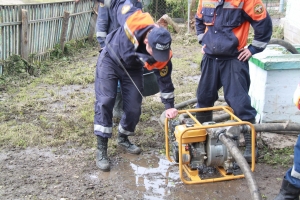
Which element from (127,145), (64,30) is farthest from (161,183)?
(64,30)

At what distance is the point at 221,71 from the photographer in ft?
14.8

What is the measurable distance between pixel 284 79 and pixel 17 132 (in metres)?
3.63

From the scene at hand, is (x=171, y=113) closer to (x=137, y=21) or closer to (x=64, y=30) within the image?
(x=137, y=21)

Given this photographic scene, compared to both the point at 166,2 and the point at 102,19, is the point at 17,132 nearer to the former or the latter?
the point at 102,19

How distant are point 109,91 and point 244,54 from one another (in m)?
1.55

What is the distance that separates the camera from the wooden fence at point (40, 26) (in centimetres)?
811

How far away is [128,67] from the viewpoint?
4430mm

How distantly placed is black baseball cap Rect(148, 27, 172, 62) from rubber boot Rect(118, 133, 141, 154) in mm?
1569

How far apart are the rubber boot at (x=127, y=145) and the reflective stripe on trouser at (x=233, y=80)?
1.21 metres

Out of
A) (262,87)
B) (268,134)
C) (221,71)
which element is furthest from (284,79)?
(221,71)

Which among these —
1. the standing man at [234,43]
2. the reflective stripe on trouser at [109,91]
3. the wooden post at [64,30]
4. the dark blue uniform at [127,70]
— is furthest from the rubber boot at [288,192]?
the wooden post at [64,30]

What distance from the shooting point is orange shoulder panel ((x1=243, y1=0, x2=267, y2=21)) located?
4188 millimetres

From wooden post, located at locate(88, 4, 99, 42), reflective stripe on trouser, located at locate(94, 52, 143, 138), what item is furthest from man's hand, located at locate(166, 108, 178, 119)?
wooden post, located at locate(88, 4, 99, 42)

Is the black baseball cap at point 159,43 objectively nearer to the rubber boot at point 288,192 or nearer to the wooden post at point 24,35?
the rubber boot at point 288,192
